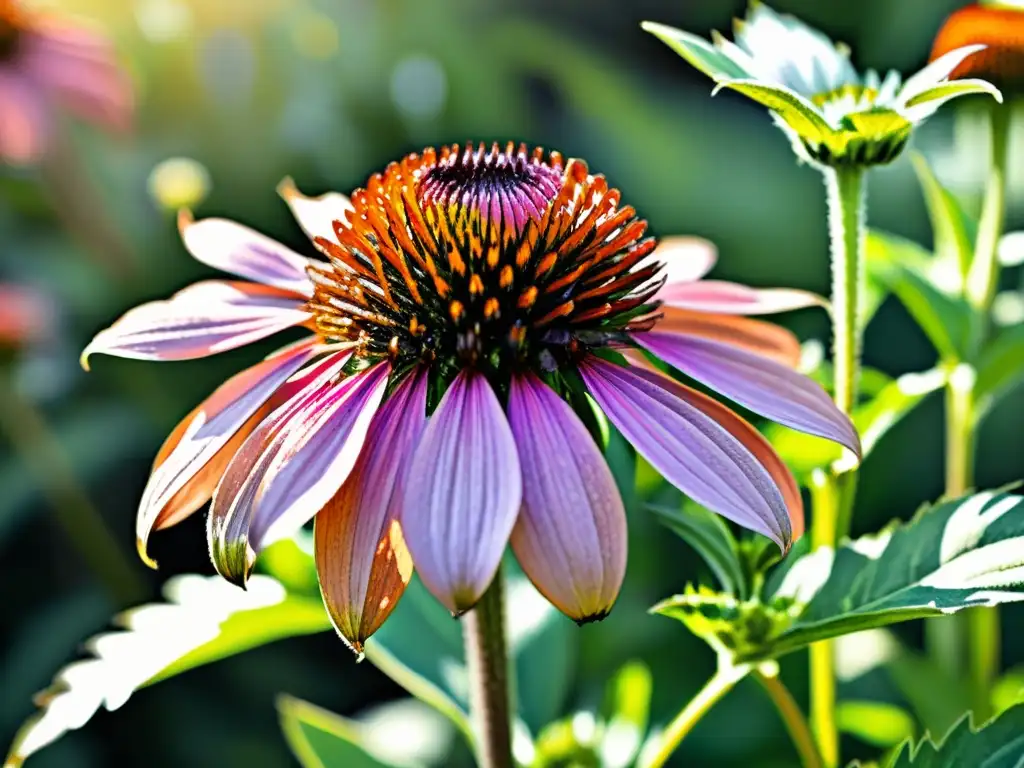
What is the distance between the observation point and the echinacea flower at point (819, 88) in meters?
0.52

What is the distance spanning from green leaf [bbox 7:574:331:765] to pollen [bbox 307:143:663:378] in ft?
0.51

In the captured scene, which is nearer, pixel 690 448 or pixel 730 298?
pixel 690 448

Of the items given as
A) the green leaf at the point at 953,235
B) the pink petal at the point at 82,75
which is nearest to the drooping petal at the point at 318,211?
the green leaf at the point at 953,235

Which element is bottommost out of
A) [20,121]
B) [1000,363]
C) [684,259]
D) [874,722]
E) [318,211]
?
[874,722]

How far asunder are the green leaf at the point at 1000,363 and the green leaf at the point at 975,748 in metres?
0.26

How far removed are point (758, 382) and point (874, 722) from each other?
14.4 inches

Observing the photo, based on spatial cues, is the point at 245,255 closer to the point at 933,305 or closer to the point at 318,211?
the point at 318,211

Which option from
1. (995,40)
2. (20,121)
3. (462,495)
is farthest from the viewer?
(20,121)

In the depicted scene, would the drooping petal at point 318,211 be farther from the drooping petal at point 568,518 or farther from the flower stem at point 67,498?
the flower stem at point 67,498

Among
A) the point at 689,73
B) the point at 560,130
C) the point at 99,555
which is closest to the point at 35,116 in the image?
the point at 99,555

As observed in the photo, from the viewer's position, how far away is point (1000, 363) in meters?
0.74

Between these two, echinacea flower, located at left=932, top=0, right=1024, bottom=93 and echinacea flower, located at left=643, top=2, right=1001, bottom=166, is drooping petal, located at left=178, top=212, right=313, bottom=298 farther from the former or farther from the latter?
echinacea flower, located at left=932, top=0, right=1024, bottom=93

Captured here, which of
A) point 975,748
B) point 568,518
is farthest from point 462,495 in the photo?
point 975,748

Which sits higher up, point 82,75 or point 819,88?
point 82,75
